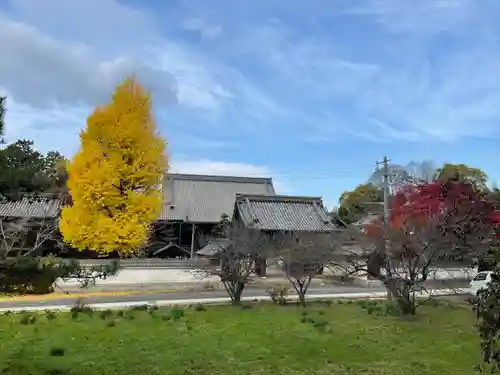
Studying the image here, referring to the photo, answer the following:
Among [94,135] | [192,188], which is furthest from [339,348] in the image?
[192,188]

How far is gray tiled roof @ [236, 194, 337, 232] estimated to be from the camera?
92.0ft

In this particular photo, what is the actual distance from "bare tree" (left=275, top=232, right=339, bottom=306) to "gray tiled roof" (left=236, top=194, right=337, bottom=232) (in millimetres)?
8258

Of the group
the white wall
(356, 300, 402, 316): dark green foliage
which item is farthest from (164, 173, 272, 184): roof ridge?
(356, 300, 402, 316): dark green foliage

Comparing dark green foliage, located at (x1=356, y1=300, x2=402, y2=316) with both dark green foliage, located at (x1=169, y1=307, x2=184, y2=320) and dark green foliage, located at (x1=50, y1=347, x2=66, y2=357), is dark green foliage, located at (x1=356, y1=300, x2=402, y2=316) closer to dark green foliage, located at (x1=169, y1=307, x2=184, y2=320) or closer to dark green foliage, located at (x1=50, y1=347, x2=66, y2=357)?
dark green foliage, located at (x1=169, y1=307, x2=184, y2=320)

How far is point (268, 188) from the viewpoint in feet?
128

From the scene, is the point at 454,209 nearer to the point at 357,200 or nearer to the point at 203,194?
the point at 203,194

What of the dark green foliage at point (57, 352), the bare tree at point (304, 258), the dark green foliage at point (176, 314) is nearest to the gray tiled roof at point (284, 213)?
the bare tree at point (304, 258)

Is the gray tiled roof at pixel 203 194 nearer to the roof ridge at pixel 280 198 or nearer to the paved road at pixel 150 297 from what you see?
the roof ridge at pixel 280 198

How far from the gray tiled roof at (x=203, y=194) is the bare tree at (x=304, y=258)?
1377cm

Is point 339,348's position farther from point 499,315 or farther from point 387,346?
point 499,315

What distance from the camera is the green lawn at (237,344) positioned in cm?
807

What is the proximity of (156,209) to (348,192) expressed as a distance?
98.0 feet

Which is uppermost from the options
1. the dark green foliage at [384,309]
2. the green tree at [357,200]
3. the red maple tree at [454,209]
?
the green tree at [357,200]

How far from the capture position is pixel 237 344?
9.58m
